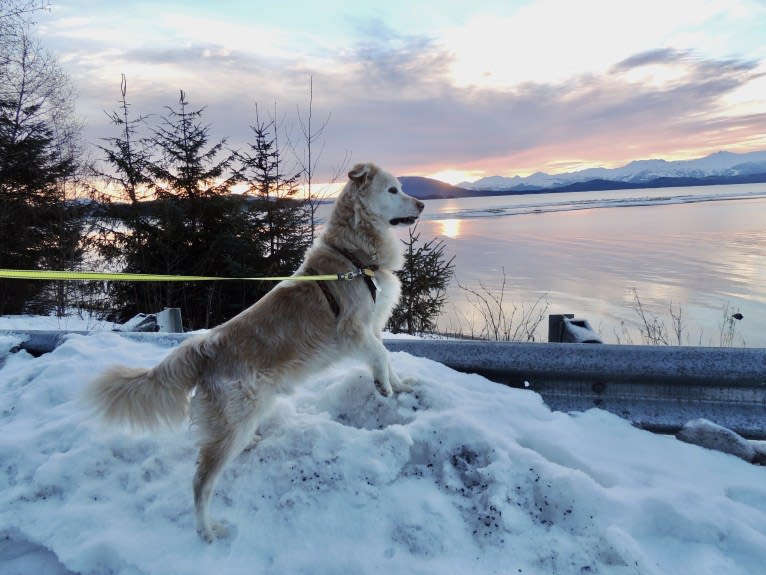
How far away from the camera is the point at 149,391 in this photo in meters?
2.58

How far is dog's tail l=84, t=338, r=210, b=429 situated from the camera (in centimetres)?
256

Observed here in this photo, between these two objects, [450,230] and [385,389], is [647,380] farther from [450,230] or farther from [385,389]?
[450,230]

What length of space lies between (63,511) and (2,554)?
30 centimetres

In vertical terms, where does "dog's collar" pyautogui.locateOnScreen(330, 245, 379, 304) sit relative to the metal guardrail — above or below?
above

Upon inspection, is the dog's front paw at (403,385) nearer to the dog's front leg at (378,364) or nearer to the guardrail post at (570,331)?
the dog's front leg at (378,364)

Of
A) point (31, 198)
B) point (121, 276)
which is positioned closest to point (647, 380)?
point (121, 276)

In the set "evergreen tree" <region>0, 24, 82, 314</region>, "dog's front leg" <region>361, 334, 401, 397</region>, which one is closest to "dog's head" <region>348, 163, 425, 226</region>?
"dog's front leg" <region>361, 334, 401, 397</region>

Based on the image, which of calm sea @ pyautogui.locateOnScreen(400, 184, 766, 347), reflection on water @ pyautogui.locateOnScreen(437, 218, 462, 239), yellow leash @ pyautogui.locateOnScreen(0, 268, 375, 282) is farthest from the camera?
reflection on water @ pyautogui.locateOnScreen(437, 218, 462, 239)

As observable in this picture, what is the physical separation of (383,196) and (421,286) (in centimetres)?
914

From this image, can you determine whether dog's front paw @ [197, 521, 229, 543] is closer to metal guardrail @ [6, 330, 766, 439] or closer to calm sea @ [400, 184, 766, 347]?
metal guardrail @ [6, 330, 766, 439]

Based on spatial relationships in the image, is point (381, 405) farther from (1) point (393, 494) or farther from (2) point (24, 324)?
(2) point (24, 324)

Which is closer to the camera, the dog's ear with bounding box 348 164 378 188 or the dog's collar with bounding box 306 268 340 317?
the dog's collar with bounding box 306 268 340 317

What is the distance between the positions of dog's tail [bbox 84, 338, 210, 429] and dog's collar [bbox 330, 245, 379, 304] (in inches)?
51.2

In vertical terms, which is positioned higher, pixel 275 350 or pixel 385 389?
pixel 275 350
